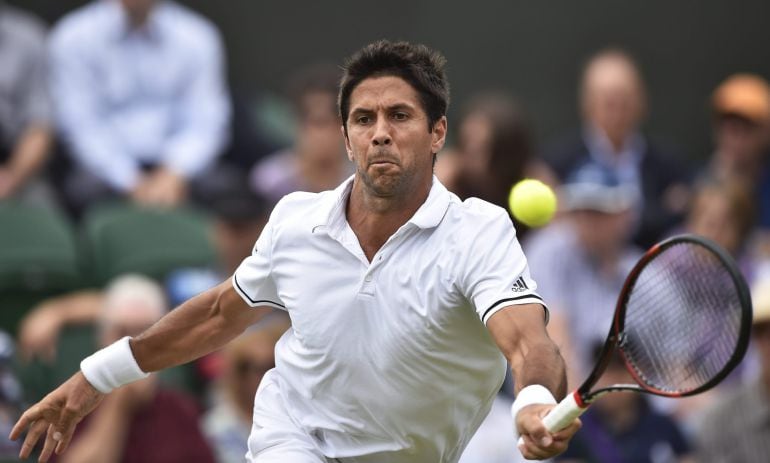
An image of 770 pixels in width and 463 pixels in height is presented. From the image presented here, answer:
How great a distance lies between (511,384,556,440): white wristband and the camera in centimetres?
365

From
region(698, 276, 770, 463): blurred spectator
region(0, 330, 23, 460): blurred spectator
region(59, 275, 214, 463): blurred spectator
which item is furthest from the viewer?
region(698, 276, 770, 463): blurred spectator

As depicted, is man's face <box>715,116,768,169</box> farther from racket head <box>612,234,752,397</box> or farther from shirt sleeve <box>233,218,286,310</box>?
shirt sleeve <box>233,218,286,310</box>

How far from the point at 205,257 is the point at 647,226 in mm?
2440

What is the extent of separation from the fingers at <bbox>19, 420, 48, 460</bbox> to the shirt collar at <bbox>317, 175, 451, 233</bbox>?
1.11 m

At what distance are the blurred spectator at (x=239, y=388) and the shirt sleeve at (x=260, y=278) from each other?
2.06 meters

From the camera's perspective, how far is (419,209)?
4.20 metres

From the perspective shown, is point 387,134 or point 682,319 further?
point 682,319

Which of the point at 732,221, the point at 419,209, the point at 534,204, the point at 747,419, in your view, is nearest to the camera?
the point at 419,209

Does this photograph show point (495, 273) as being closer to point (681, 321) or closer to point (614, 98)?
point (681, 321)

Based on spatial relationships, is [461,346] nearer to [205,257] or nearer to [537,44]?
[205,257]

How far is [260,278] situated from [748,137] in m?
4.75

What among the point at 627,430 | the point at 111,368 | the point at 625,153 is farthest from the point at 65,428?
the point at 625,153

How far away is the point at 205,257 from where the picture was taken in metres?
7.74

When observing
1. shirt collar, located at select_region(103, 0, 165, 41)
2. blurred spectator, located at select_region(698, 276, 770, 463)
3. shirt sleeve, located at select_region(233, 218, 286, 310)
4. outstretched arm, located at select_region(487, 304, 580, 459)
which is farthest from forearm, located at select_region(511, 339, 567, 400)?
shirt collar, located at select_region(103, 0, 165, 41)
